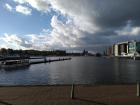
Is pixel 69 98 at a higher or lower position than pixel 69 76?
higher

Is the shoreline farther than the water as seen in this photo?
No

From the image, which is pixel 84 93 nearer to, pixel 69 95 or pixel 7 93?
pixel 69 95

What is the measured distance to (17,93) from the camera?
73.8 ft

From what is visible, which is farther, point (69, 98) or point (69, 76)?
point (69, 76)

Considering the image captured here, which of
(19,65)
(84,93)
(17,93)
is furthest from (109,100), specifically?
(19,65)

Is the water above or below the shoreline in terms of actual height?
below

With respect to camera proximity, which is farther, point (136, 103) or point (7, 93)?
point (7, 93)

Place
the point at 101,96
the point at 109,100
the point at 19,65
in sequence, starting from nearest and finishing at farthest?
the point at 109,100, the point at 101,96, the point at 19,65

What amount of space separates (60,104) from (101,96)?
434 cm

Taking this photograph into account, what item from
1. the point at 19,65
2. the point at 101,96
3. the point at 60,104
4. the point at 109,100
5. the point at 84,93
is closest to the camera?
the point at 60,104

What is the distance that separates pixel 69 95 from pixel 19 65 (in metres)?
97.0

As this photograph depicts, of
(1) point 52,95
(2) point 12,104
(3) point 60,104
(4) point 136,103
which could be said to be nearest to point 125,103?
(4) point 136,103

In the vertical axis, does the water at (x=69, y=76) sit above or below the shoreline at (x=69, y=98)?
below

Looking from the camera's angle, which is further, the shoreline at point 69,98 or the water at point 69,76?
the water at point 69,76
